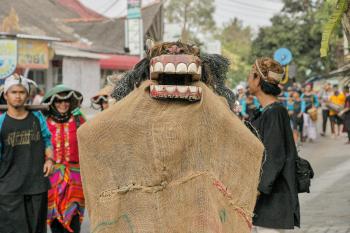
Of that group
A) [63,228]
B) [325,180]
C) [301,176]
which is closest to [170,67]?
[301,176]

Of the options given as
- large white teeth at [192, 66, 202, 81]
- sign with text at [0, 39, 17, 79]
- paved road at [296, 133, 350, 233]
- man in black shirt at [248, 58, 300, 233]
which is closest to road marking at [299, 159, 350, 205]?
paved road at [296, 133, 350, 233]

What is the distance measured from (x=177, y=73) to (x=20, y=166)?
3.38m

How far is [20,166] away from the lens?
6.45m

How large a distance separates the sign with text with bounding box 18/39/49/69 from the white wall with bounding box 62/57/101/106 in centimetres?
403

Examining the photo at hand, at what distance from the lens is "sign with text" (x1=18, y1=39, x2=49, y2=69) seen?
70.8 ft

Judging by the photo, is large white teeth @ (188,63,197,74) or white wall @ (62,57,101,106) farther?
white wall @ (62,57,101,106)

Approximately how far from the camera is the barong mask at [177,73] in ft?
11.1

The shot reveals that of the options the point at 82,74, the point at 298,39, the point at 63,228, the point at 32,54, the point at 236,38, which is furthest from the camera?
the point at 236,38

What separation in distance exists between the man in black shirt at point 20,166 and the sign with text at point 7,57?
468 centimetres

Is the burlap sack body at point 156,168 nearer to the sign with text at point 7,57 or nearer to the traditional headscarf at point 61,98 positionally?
the traditional headscarf at point 61,98

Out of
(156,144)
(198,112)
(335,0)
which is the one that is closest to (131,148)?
(156,144)

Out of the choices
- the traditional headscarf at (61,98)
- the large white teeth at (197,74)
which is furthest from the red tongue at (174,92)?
the traditional headscarf at (61,98)

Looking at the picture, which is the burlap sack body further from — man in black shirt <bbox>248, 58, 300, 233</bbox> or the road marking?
the road marking

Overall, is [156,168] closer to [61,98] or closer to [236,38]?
[61,98]
